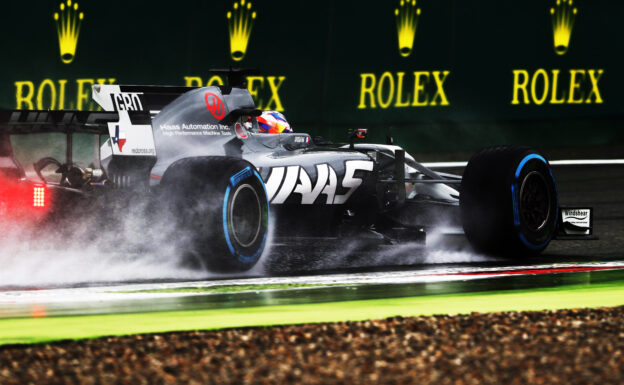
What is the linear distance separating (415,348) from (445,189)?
518cm

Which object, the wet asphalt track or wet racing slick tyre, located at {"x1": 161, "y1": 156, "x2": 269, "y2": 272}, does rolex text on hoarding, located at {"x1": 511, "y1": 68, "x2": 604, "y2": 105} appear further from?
wet racing slick tyre, located at {"x1": 161, "y1": 156, "x2": 269, "y2": 272}

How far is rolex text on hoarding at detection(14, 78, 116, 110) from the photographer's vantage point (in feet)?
67.0

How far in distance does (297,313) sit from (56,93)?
1391 cm

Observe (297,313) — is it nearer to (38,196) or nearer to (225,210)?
(225,210)

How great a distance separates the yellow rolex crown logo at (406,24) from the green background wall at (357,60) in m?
0.09

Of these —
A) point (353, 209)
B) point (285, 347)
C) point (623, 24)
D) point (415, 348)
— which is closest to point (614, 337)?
point (415, 348)

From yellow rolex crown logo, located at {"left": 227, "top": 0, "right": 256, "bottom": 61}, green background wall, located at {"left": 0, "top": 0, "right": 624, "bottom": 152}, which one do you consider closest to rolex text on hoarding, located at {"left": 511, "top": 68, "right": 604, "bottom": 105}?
green background wall, located at {"left": 0, "top": 0, "right": 624, "bottom": 152}

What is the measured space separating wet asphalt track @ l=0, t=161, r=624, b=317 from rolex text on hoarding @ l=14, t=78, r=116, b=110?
1002cm

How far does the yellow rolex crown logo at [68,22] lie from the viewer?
2088 cm

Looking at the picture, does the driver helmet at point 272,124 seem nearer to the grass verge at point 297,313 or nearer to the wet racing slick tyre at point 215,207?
the wet racing slick tyre at point 215,207

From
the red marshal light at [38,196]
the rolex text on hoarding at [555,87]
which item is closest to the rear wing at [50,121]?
the red marshal light at [38,196]

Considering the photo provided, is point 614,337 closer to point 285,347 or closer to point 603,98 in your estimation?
point 285,347

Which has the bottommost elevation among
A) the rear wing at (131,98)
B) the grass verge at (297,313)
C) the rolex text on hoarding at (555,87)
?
the grass verge at (297,313)

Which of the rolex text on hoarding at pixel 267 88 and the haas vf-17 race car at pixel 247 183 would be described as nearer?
the haas vf-17 race car at pixel 247 183
